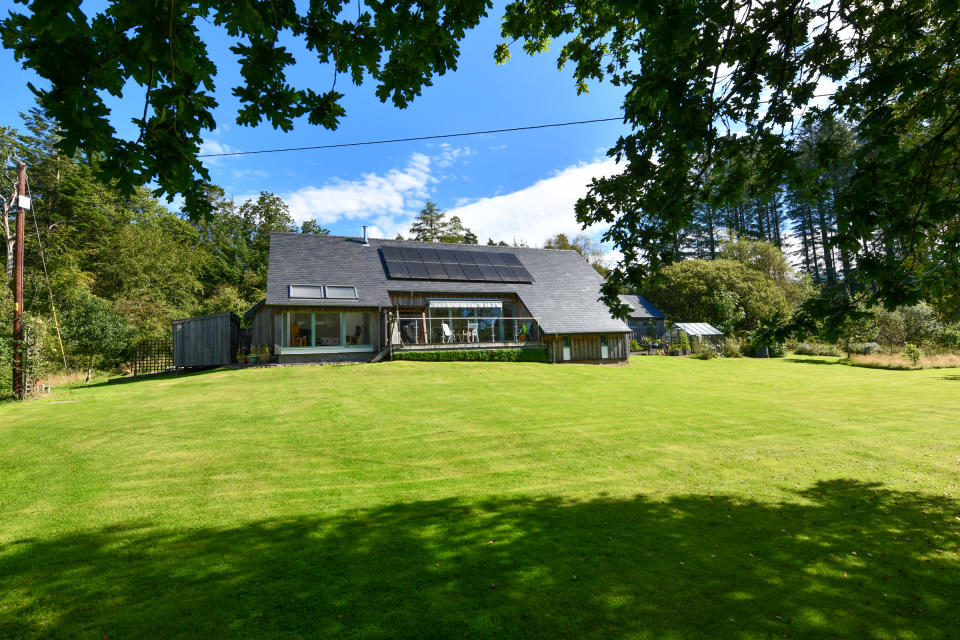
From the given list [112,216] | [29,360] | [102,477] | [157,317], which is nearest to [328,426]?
[102,477]

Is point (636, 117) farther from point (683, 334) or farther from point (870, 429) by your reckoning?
point (683, 334)

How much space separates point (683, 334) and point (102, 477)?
2887cm

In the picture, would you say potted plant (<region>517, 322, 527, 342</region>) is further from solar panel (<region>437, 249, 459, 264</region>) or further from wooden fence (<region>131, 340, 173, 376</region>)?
wooden fence (<region>131, 340, 173, 376</region>)

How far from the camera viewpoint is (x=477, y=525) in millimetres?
3670

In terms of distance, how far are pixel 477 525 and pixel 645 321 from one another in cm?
3068

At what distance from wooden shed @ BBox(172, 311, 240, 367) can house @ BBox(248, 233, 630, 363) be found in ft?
4.18

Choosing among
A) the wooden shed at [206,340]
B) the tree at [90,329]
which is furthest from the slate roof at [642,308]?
the tree at [90,329]

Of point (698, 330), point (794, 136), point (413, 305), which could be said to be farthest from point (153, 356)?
point (698, 330)

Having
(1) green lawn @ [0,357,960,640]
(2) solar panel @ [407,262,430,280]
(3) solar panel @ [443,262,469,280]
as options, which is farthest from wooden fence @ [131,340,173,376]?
(3) solar panel @ [443,262,469,280]

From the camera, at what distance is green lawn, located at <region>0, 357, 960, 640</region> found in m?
2.40

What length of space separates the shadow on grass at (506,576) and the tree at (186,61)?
243 cm

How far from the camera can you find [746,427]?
25.4 ft

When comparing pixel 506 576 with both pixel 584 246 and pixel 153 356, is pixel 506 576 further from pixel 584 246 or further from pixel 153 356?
pixel 584 246

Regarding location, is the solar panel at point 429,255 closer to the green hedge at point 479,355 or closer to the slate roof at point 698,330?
the green hedge at point 479,355
